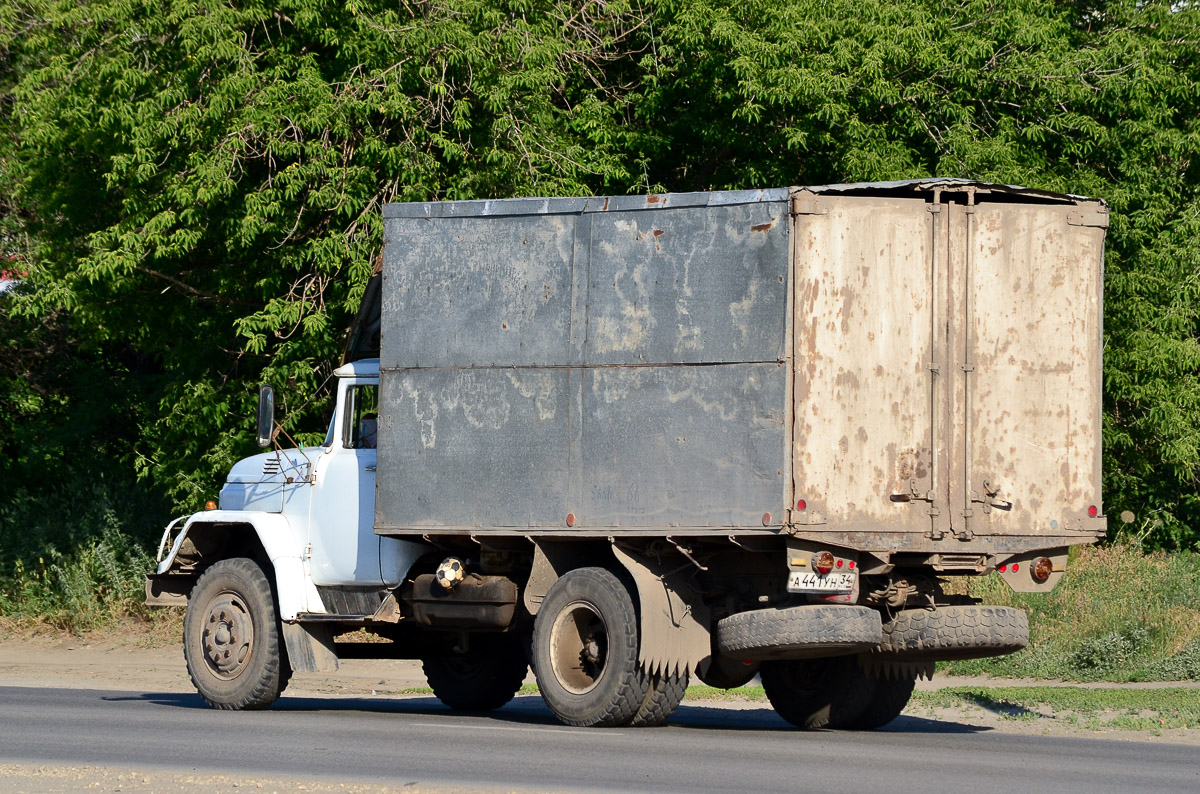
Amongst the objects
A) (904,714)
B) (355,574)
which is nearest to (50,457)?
(355,574)

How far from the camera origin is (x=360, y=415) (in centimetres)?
1334

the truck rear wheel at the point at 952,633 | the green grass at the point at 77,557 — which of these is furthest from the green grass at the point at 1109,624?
the green grass at the point at 77,557

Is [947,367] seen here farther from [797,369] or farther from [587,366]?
[587,366]

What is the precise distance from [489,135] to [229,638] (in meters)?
7.09

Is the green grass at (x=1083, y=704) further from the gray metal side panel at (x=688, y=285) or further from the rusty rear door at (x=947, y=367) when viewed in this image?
the gray metal side panel at (x=688, y=285)

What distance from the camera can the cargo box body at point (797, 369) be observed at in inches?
426

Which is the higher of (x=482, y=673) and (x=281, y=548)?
(x=281, y=548)

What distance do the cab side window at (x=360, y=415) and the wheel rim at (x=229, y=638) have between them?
5.25 feet

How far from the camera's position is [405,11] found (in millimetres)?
18766

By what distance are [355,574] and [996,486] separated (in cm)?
520

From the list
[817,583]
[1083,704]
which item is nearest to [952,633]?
[817,583]

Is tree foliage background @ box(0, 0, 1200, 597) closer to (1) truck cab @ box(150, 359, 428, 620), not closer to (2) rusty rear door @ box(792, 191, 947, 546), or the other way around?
(1) truck cab @ box(150, 359, 428, 620)

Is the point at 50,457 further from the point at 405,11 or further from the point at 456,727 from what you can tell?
the point at 456,727

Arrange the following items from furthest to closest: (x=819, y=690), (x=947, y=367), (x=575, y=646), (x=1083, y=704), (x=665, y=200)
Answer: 1. (x=1083, y=704)
2. (x=819, y=690)
3. (x=575, y=646)
4. (x=665, y=200)
5. (x=947, y=367)
